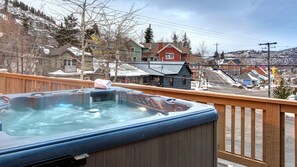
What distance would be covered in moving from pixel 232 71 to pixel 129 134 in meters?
32.4

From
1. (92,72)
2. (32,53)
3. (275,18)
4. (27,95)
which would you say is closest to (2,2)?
(32,53)

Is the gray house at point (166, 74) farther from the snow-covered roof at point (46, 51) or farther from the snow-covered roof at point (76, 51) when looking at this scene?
the snow-covered roof at point (76, 51)

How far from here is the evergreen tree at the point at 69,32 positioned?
9.70 meters

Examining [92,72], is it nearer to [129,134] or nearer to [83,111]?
[83,111]

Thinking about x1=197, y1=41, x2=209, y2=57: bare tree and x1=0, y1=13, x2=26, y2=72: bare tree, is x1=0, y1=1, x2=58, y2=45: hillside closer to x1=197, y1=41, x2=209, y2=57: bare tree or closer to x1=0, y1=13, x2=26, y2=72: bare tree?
x1=0, y1=13, x2=26, y2=72: bare tree

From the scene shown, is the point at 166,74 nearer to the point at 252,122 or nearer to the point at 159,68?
the point at 159,68

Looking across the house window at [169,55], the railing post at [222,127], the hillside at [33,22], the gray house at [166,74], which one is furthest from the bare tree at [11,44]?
the house window at [169,55]

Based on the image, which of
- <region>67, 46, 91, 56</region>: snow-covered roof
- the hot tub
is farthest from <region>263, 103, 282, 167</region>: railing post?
<region>67, 46, 91, 56</region>: snow-covered roof

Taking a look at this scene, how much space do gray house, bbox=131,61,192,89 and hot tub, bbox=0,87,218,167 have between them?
15.5 m

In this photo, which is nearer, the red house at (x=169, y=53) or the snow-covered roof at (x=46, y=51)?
the snow-covered roof at (x=46, y=51)

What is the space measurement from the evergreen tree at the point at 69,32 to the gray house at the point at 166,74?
7.05 meters

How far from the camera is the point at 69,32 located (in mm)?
11430

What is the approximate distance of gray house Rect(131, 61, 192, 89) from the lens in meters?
19.2

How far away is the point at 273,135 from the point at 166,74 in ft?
58.2
